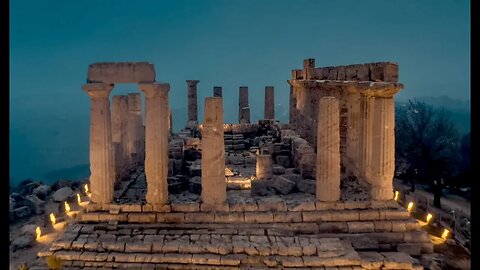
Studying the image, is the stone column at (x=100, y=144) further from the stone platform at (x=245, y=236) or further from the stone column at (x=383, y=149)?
the stone column at (x=383, y=149)

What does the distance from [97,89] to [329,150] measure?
743cm

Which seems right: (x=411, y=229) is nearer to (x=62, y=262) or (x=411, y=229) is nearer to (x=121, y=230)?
(x=121, y=230)

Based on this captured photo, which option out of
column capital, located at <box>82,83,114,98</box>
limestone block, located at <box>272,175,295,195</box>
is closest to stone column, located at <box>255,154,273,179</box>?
limestone block, located at <box>272,175,295,195</box>

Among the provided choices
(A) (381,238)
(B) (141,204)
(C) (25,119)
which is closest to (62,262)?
(B) (141,204)

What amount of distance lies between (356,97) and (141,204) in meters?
8.53

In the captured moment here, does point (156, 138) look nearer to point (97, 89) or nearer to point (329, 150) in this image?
point (97, 89)

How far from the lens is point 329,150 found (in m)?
14.2

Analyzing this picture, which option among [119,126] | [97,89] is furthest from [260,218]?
[119,126]

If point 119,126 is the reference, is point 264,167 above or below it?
below

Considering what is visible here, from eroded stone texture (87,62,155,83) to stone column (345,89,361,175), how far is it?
733cm

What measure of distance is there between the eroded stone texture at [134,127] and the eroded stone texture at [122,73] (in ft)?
19.0

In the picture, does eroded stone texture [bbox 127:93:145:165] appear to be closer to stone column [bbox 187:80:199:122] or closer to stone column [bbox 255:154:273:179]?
stone column [bbox 255:154:273:179]

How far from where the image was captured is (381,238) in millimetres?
13562

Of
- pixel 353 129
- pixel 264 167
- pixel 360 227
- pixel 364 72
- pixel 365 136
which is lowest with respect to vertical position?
pixel 360 227
